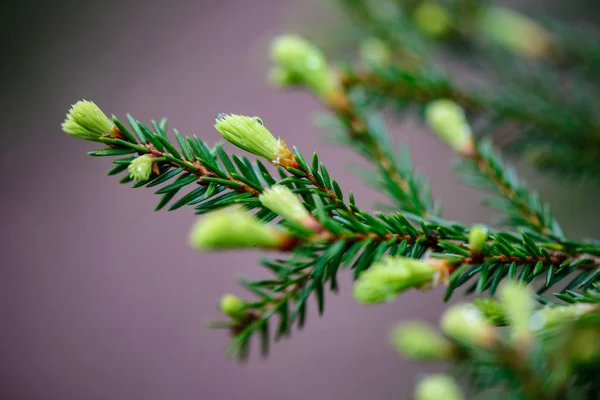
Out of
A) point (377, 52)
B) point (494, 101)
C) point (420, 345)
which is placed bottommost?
point (420, 345)

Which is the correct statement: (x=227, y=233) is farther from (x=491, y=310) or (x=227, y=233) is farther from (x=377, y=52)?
(x=377, y=52)

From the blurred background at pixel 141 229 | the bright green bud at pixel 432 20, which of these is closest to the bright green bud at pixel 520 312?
the bright green bud at pixel 432 20

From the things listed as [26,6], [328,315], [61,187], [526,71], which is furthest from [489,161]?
[26,6]

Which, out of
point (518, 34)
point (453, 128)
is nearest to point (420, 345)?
point (453, 128)

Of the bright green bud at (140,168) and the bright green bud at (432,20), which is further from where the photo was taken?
the bright green bud at (432,20)

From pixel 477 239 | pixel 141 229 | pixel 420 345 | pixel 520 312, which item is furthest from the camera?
pixel 141 229

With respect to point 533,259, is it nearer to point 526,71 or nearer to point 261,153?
point 261,153

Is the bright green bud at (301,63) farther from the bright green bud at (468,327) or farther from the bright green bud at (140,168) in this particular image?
the bright green bud at (468,327)
